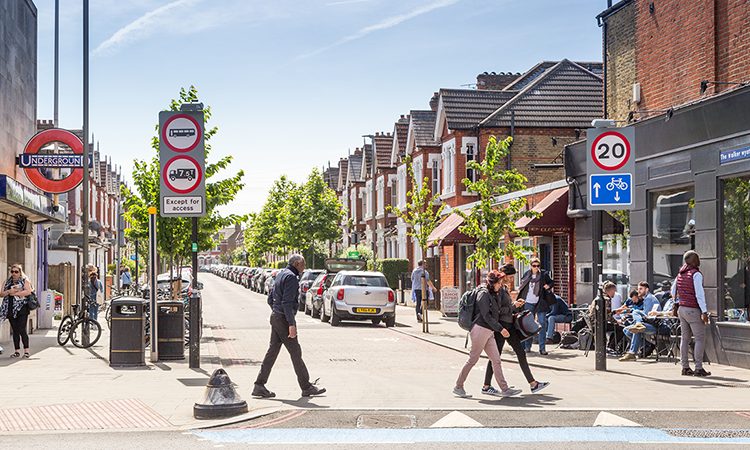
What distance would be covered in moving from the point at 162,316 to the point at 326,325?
11.5 m

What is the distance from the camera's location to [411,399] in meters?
11.9

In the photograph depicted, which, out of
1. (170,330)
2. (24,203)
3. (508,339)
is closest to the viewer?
(508,339)

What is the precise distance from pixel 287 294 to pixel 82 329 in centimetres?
888

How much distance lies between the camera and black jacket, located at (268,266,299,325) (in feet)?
39.0

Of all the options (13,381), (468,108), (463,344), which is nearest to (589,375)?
(463,344)

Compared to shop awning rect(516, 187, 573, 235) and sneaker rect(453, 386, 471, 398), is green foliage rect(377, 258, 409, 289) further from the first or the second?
sneaker rect(453, 386, 471, 398)

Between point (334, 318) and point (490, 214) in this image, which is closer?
point (490, 214)

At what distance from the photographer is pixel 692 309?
1460cm

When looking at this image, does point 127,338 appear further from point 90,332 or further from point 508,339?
point 508,339

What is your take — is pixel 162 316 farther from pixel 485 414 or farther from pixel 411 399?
pixel 485 414

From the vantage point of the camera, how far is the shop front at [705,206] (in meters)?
15.4

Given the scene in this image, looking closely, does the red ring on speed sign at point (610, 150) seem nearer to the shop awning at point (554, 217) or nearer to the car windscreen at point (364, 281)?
the shop awning at point (554, 217)

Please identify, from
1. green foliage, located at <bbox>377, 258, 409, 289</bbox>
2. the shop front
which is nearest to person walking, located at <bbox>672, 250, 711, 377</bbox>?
the shop front

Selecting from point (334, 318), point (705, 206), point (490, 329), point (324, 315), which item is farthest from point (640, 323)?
point (324, 315)
